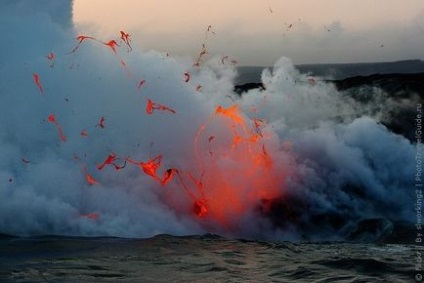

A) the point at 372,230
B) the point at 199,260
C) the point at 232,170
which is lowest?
the point at 199,260

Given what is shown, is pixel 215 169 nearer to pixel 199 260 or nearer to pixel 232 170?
pixel 232 170

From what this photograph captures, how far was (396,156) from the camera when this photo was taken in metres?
23.5

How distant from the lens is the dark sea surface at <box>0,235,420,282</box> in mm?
11070

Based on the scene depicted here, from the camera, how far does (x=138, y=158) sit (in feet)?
58.2

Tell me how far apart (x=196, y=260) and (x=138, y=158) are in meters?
5.88

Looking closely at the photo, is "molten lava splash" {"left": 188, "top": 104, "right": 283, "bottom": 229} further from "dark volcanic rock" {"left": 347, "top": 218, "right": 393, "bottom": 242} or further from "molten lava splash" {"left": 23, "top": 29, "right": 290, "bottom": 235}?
"dark volcanic rock" {"left": 347, "top": 218, "right": 393, "bottom": 242}

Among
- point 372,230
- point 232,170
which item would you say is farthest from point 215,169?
point 372,230

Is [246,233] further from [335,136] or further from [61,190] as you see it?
[335,136]

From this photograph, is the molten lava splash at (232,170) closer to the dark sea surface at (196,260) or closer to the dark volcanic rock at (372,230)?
the dark sea surface at (196,260)

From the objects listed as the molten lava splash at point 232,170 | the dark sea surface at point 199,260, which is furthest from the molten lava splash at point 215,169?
the dark sea surface at point 199,260

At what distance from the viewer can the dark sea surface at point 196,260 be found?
1107 centimetres

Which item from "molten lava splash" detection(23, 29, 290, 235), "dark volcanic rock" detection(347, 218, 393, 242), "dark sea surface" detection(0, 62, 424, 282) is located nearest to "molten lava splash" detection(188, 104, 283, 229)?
"molten lava splash" detection(23, 29, 290, 235)

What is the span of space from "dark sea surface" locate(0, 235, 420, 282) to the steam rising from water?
4.60 feet

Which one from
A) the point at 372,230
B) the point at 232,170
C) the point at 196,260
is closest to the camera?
the point at 196,260
